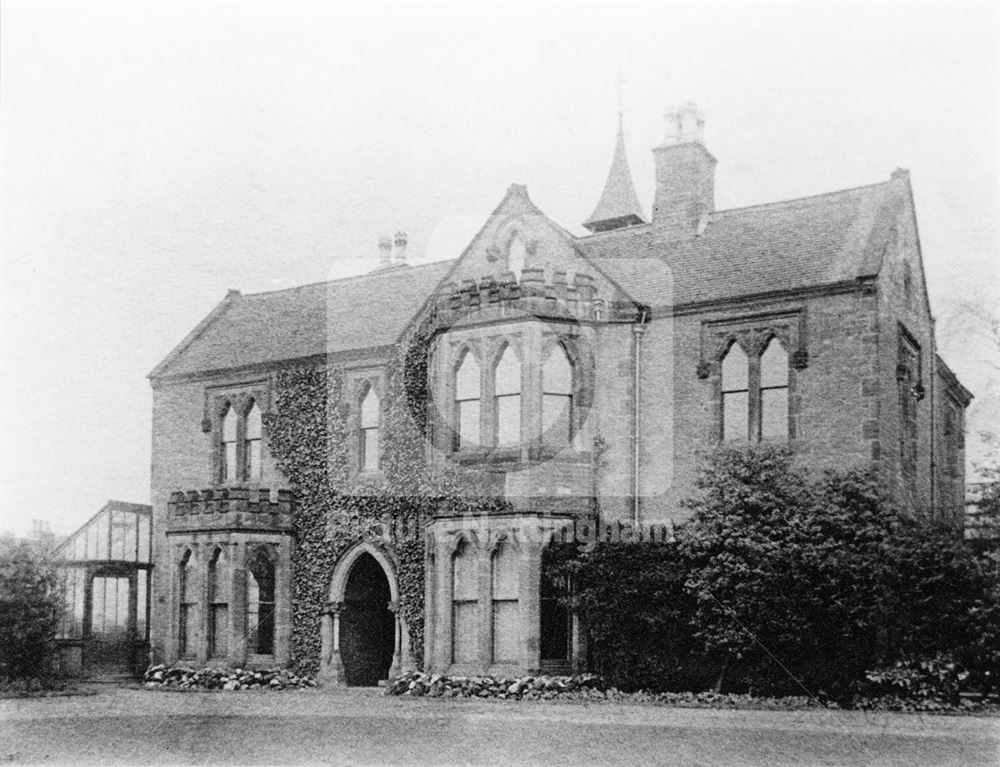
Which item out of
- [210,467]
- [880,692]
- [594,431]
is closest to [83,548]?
[210,467]

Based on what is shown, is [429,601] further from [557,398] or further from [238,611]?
[238,611]

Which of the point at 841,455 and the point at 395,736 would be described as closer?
the point at 395,736

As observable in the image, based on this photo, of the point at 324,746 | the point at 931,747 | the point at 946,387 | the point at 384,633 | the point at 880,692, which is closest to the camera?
the point at 931,747

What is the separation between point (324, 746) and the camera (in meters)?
17.1

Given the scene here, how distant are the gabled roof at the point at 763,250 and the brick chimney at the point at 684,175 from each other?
36 centimetres

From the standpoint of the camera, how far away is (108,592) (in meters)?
34.1

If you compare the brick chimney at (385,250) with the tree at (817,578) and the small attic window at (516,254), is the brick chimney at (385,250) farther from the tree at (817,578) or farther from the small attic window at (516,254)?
the tree at (817,578)

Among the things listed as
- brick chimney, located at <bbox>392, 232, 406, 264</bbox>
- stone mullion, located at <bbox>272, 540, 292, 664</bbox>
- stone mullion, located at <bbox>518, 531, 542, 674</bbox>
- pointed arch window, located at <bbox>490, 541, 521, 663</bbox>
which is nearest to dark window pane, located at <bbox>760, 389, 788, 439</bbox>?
stone mullion, located at <bbox>518, 531, 542, 674</bbox>

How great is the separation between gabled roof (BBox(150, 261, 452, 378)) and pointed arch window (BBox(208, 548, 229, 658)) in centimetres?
580

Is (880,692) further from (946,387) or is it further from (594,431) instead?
(946,387)

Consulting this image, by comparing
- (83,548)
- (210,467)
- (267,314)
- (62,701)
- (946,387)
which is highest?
(267,314)

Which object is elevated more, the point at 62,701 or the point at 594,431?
the point at 594,431

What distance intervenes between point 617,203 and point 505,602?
33.5 metres

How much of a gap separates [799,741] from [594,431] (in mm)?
10984
